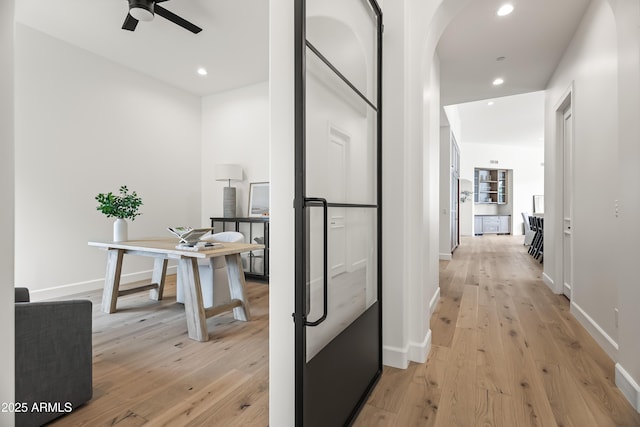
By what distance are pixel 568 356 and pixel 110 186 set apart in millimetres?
4860

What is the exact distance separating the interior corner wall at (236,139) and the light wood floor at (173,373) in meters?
2.25

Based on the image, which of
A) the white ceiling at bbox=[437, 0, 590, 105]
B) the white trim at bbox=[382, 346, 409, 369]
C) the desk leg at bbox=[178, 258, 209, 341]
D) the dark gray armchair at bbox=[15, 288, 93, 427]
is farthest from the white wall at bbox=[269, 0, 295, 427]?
the white ceiling at bbox=[437, 0, 590, 105]

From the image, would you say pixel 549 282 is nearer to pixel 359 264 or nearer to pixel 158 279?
pixel 359 264

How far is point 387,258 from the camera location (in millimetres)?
2031

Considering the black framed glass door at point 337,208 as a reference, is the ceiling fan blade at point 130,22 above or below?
above

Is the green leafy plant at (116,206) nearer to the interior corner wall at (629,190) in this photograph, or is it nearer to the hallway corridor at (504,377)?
the hallway corridor at (504,377)

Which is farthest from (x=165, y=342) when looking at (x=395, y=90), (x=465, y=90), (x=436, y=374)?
(x=465, y=90)

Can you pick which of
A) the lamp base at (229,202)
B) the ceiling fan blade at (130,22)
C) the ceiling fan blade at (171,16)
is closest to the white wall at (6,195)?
the ceiling fan blade at (171,16)

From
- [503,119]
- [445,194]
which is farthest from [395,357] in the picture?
[503,119]

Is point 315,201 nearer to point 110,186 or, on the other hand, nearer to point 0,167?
point 0,167

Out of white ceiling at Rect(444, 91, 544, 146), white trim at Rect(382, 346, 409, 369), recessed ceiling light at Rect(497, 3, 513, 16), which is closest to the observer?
white trim at Rect(382, 346, 409, 369)

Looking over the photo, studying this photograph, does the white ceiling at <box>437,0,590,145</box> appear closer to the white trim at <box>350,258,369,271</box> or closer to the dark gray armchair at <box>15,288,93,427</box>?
the white trim at <box>350,258,369,271</box>

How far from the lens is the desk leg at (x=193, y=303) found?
96.1 inches

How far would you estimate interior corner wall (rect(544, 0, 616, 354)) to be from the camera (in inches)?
86.9
